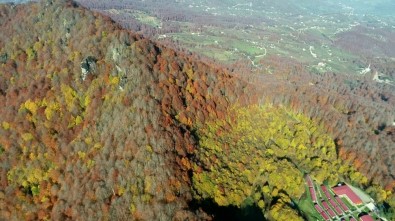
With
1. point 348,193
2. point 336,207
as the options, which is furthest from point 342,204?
point 348,193

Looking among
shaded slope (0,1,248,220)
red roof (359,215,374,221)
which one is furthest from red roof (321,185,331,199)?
shaded slope (0,1,248,220)

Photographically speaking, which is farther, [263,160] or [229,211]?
[263,160]

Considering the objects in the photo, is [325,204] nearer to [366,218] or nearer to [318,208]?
[318,208]

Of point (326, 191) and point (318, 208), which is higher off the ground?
point (318, 208)

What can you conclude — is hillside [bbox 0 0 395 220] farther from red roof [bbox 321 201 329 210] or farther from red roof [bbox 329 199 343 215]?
red roof [bbox 329 199 343 215]

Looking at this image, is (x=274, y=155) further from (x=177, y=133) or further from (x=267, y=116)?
(x=177, y=133)

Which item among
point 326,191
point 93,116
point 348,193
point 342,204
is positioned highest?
point 93,116

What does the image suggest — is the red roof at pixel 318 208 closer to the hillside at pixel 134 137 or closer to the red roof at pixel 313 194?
the red roof at pixel 313 194
